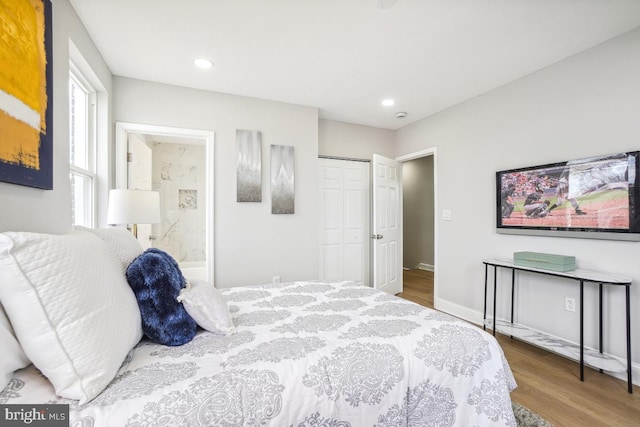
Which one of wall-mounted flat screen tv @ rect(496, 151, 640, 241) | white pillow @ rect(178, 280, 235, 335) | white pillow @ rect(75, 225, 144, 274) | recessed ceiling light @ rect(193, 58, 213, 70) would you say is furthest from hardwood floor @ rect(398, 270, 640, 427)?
recessed ceiling light @ rect(193, 58, 213, 70)

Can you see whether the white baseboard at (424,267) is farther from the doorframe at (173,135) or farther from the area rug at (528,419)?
the doorframe at (173,135)

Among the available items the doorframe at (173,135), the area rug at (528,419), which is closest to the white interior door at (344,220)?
the doorframe at (173,135)

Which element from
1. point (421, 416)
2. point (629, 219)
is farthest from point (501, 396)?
point (629, 219)

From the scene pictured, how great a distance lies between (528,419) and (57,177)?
9.97ft

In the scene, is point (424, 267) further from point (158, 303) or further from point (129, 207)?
point (158, 303)

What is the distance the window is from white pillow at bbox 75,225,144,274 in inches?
43.1

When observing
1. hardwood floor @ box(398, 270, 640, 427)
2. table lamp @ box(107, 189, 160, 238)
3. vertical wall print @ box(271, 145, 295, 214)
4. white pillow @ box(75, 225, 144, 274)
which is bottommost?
hardwood floor @ box(398, 270, 640, 427)

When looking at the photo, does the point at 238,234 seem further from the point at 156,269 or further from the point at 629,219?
the point at 629,219

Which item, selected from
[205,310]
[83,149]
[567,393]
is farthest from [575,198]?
[83,149]

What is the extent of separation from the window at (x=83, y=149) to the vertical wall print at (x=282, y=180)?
5.46 feet

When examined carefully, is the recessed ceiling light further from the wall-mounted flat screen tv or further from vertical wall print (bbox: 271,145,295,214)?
the wall-mounted flat screen tv

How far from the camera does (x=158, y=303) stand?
3.95 ft

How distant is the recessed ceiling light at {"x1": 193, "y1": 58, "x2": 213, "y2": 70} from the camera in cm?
245

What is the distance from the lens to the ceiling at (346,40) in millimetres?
1822
